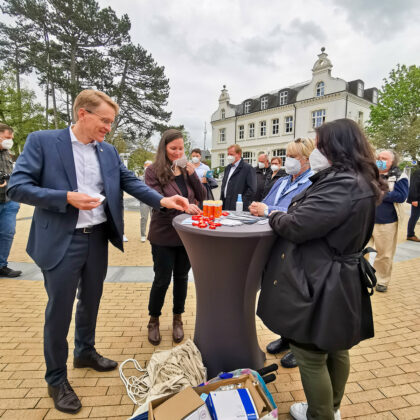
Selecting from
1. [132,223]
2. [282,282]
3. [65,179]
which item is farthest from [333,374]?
[132,223]

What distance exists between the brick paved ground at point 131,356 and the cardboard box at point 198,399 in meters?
0.39

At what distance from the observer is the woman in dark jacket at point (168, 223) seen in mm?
2508

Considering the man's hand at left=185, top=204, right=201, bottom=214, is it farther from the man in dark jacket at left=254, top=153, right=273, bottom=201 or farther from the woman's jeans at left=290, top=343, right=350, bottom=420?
the man in dark jacket at left=254, top=153, right=273, bottom=201

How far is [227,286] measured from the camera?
1920mm

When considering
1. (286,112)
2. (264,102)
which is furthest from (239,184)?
(264,102)

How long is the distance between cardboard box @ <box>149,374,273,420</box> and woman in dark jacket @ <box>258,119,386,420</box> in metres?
0.29

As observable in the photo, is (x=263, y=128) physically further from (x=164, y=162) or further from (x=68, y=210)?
(x=68, y=210)

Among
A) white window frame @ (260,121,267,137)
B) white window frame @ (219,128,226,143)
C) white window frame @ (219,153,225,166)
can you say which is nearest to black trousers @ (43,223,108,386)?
white window frame @ (260,121,267,137)

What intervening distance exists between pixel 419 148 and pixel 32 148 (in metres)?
24.2

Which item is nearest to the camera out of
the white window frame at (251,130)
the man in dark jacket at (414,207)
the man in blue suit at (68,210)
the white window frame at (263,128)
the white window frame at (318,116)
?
the man in blue suit at (68,210)

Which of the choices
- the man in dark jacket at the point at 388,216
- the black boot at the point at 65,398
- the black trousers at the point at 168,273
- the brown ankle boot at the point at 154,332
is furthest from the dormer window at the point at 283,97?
the black boot at the point at 65,398

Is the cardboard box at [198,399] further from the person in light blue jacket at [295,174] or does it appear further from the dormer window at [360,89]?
the dormer window at [360,89]

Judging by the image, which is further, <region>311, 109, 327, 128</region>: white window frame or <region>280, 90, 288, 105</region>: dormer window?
<region>280, 90, 288, 105</region>: dormer window

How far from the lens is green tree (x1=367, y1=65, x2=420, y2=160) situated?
1959cm
